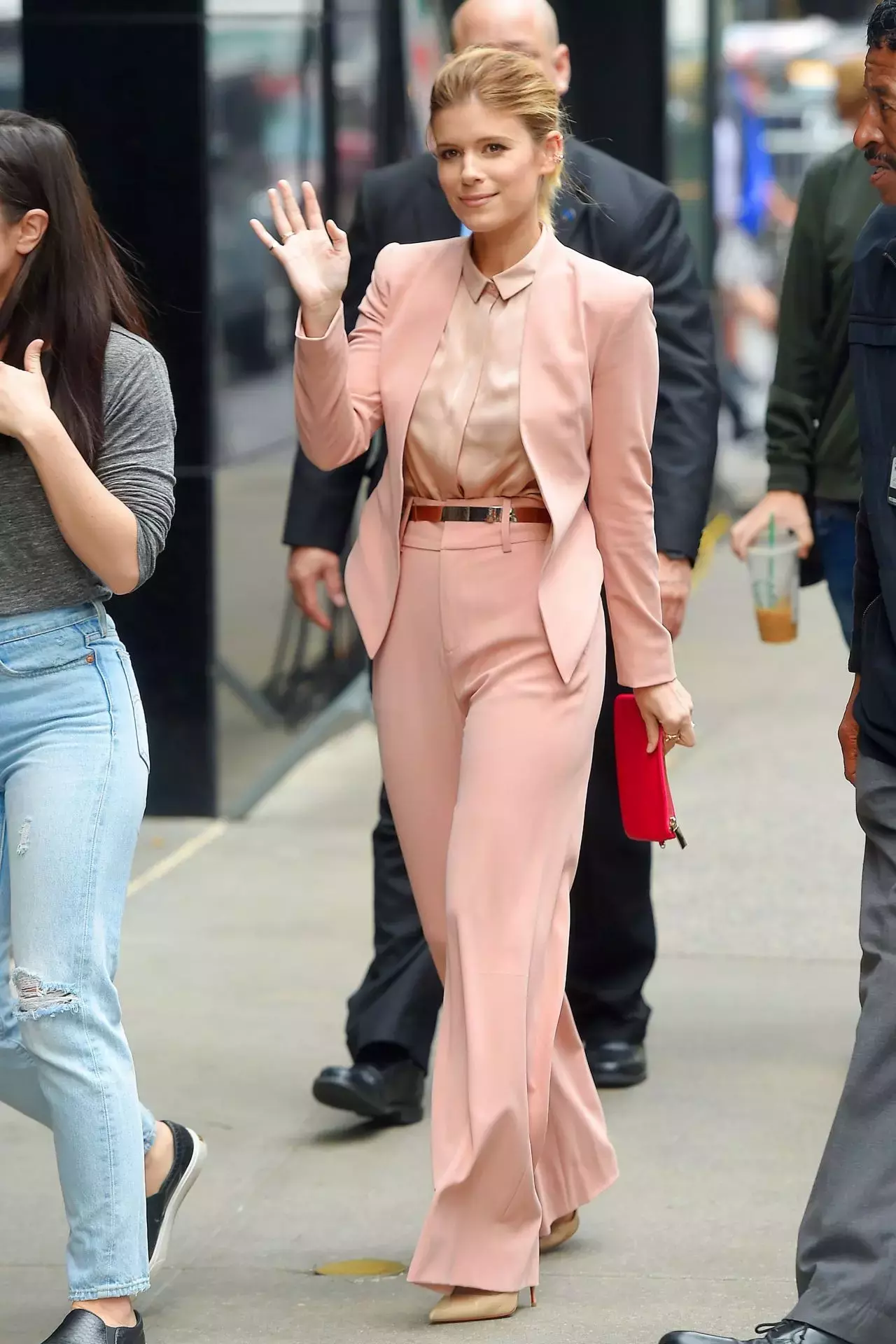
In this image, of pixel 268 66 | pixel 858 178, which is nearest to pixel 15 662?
pixel 858 178

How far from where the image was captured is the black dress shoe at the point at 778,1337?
129 inches

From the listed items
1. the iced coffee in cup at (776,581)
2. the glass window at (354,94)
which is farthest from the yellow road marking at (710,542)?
the iced coffee in cup at (776,581)

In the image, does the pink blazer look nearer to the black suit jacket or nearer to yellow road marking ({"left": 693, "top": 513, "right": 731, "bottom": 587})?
the black suit jacket

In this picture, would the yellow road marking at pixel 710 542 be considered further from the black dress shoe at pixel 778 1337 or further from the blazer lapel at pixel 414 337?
the black dress shoe at pixel 778 1337

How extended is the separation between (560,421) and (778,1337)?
1429 millimetres

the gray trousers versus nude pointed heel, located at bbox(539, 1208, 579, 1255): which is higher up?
the gray trousers

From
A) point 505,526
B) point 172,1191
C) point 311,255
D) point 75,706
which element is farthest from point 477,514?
point 172,1191

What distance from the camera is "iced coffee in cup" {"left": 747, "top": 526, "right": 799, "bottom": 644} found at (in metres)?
4.93

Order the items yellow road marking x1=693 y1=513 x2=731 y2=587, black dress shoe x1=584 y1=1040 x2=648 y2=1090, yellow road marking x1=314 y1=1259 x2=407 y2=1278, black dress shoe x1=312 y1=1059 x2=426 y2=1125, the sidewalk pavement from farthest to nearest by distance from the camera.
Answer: yellow road marking x1=693 y1=513 x2=731 y2=587
black dress shoe x1=584 y1=1040 x2=648 y2=1090
black dress shoe x1=312 y1=1059 x2=426 y2=1125
yellow road marking x1=314 y1=1259 x2=407 y2=1278
the sidewalk pavement

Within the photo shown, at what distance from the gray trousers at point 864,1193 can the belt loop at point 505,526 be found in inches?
32.6

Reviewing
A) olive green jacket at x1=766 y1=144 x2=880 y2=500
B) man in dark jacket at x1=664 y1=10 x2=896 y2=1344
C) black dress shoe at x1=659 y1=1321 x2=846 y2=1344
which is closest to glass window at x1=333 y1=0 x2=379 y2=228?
olive green jacket at x1=766 y1=144 x2=880 y2=500

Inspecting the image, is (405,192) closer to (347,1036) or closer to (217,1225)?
(347,1036)

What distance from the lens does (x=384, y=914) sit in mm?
4867

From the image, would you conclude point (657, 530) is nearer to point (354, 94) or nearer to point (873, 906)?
point (873, 906)
